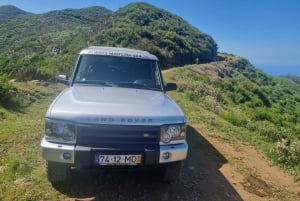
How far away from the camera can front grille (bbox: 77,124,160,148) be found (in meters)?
3.97

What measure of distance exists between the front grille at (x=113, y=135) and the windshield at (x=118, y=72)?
1.49 m

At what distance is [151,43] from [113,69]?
37.4 metres

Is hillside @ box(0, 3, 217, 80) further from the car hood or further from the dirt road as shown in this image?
the car hood

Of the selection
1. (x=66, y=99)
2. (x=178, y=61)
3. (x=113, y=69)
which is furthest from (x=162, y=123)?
(x=178, y=61)

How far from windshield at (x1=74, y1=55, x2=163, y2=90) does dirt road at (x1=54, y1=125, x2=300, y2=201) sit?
145cm

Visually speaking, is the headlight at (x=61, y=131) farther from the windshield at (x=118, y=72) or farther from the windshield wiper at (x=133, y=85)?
the windshield wiper at (x=133, y=85)

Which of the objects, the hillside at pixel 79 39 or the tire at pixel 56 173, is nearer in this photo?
the tire at pixel 56 173

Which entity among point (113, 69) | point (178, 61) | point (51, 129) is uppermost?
point (113, 69)

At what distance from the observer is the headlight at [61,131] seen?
4016 mm

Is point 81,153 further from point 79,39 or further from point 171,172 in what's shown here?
point 79,39

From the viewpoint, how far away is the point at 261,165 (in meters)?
6.75

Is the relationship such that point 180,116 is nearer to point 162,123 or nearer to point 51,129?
point 162,123

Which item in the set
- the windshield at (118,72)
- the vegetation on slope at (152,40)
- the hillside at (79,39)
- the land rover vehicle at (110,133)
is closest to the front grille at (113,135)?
the land rover vehicle at (110,133)

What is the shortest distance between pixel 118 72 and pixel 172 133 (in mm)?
1892
